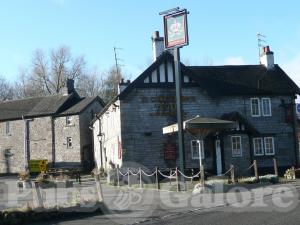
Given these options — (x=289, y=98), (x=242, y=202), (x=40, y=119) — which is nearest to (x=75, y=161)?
(x=40, y=119)

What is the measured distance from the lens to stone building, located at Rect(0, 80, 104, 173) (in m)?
47.8

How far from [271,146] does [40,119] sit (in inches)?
927

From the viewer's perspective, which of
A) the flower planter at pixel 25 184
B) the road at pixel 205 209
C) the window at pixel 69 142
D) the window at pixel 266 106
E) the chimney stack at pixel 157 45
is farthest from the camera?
Result: the window at pixel 69 142

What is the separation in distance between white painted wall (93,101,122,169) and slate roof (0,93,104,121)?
589 centimetres

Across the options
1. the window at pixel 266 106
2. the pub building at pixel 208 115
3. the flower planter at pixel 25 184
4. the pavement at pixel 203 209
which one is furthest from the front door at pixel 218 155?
the pavement at pixel 203 209

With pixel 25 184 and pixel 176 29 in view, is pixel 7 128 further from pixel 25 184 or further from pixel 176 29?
pixel 176 29

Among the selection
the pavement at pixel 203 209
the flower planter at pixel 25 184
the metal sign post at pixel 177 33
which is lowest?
the pavement at pixel 203 209

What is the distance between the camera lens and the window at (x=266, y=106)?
3578cm

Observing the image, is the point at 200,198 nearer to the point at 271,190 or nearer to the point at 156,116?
the point at 271,190

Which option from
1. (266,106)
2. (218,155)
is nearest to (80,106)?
(218,155)

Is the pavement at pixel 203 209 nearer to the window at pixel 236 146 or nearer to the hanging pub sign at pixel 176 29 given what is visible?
the hanging pub sign at pixel 176 29

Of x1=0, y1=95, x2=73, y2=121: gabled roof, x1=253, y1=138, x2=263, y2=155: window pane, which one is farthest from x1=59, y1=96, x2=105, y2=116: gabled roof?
x1=253, y1=138, x2=263, y2=155: window pane

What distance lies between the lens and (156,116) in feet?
108

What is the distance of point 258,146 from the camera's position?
35.1m
